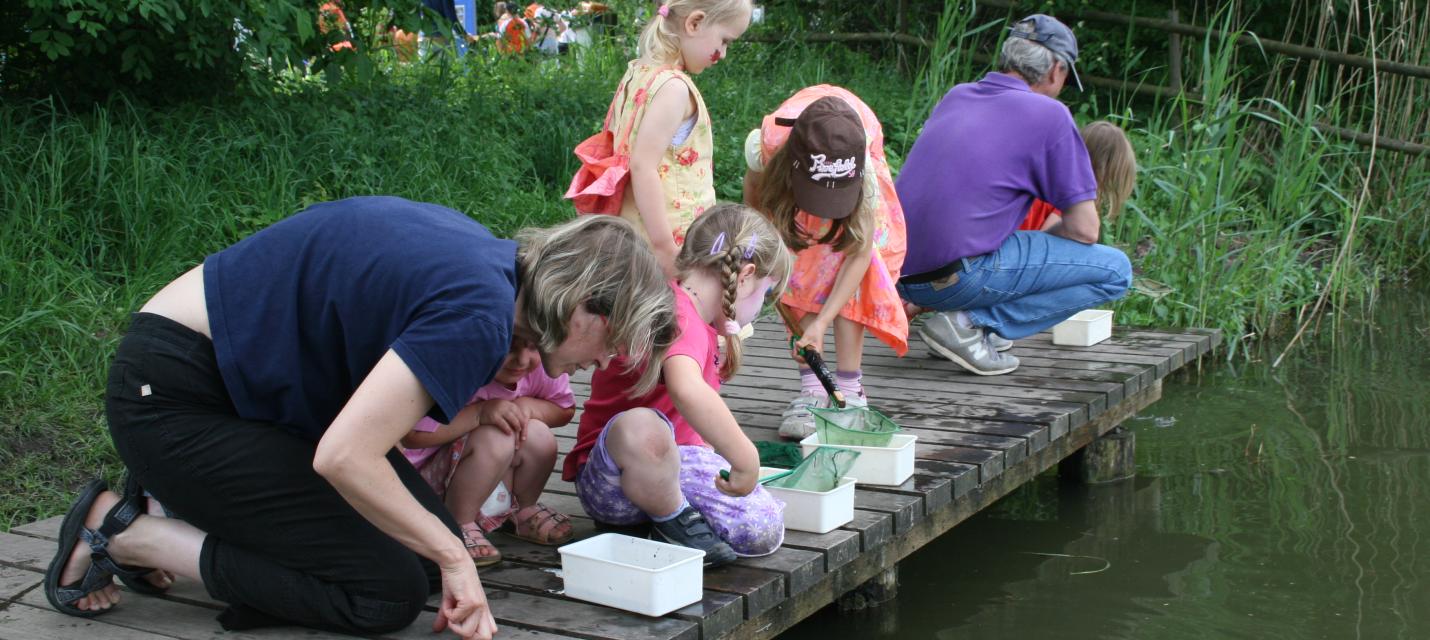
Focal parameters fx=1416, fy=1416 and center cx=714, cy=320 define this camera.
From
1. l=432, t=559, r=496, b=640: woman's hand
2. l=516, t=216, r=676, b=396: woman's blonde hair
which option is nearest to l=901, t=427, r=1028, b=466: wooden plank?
l=516, t=216, r=676, b=396: woman's blonde hair

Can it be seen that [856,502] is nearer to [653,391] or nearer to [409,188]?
[653,391]

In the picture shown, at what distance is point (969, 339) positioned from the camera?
14.9 ft

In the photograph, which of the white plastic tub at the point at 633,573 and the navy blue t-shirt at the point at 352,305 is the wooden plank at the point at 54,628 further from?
the white plastic tub at the point at 633,573

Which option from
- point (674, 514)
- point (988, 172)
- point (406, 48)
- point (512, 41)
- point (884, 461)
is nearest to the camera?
point (674, 514)

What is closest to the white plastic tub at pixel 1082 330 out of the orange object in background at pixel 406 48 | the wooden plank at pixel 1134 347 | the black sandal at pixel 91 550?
the wooden plank at pixel 1134 347

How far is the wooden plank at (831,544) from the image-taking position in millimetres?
2840

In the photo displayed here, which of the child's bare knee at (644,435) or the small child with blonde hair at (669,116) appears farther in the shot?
the small child with blonde hair at (669,116)

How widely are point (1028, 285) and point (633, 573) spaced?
8.11 ft

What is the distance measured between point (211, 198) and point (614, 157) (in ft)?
7.30

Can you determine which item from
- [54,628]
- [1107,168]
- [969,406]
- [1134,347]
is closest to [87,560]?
[54,628]

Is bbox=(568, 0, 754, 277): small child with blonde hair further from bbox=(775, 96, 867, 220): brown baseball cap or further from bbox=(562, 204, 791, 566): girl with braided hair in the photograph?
bbox=(562, 204, 791, 566): girl with braided hair

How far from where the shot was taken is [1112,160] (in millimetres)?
4785

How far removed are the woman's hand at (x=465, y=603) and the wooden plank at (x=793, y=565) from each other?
64cm

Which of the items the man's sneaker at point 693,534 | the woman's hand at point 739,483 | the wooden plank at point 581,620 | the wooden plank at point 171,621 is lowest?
the wooden plank at point 171,621
